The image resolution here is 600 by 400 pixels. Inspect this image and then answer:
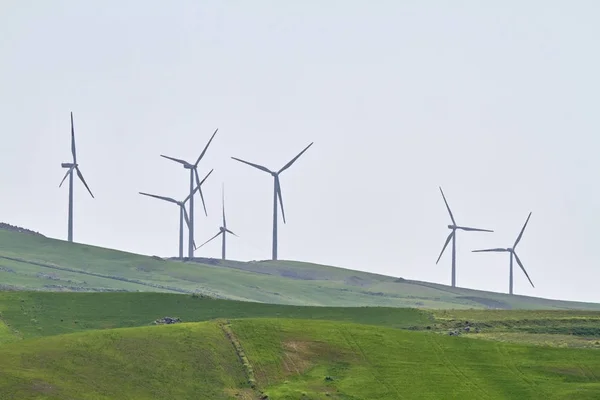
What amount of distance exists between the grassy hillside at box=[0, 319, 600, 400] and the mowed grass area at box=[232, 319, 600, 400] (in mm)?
76

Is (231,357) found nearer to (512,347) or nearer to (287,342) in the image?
(287,342)

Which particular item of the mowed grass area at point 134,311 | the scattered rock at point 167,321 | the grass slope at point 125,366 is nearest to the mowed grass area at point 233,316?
the mowed grass area at point 134,311

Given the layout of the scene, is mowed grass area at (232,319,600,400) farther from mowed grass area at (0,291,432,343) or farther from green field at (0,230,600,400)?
mowed grass area at (0,291,432,343)

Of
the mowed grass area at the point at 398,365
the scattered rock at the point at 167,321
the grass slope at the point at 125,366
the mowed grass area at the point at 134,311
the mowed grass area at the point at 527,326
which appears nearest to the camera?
the grass slope at the point at 125,366

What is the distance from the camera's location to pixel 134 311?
4860 inches

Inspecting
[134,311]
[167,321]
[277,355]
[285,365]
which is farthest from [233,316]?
[285,365]

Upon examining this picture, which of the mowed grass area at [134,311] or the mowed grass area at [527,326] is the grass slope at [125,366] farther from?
the mowed grass area at [527,326]

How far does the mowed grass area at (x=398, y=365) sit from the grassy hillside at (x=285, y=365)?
76 mm

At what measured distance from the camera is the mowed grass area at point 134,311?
382 feet

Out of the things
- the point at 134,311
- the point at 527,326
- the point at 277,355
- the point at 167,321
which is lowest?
the point at 277,355

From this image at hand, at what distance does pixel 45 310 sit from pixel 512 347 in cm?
3994

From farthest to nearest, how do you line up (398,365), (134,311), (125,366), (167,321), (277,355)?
(134,311), (167,321), (398,365), (277,355), (125,366)

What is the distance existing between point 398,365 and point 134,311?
30.9m

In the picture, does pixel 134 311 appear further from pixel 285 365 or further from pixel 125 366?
pixel 125 366
